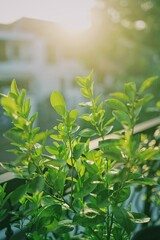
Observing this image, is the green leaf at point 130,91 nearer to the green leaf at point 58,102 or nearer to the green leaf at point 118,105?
the green leaf at point 118,105

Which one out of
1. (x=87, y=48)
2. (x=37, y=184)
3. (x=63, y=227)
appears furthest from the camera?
(x=87, y=48)

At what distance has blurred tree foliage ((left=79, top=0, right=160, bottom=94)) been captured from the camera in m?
17.1

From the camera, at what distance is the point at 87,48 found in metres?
20.3

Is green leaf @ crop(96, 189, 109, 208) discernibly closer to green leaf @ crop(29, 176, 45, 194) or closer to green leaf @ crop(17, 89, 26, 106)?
green leaf @ crop(29, 176, 45, 194)

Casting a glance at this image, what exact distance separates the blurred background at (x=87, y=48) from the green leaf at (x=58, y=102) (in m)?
16.6

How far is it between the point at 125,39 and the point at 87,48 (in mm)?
2560

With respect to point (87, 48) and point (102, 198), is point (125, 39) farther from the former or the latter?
point (102, 198)

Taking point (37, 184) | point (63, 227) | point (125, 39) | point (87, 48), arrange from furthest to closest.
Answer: point (87, 48)
point (125, 39)
point (63, 227)
point (37, 184)

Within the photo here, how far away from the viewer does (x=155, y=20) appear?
16.7m

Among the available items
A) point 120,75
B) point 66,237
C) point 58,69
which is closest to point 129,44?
point 120,75

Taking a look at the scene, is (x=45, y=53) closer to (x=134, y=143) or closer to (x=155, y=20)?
(x=155, y=20)

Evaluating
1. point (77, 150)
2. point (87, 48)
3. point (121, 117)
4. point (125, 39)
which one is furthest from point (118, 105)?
point (87, 48)

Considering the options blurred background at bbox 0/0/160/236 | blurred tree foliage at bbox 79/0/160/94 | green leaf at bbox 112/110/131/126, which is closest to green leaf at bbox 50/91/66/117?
green leaf at bbox 112/110/131/126

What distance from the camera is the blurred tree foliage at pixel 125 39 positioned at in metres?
17.1
